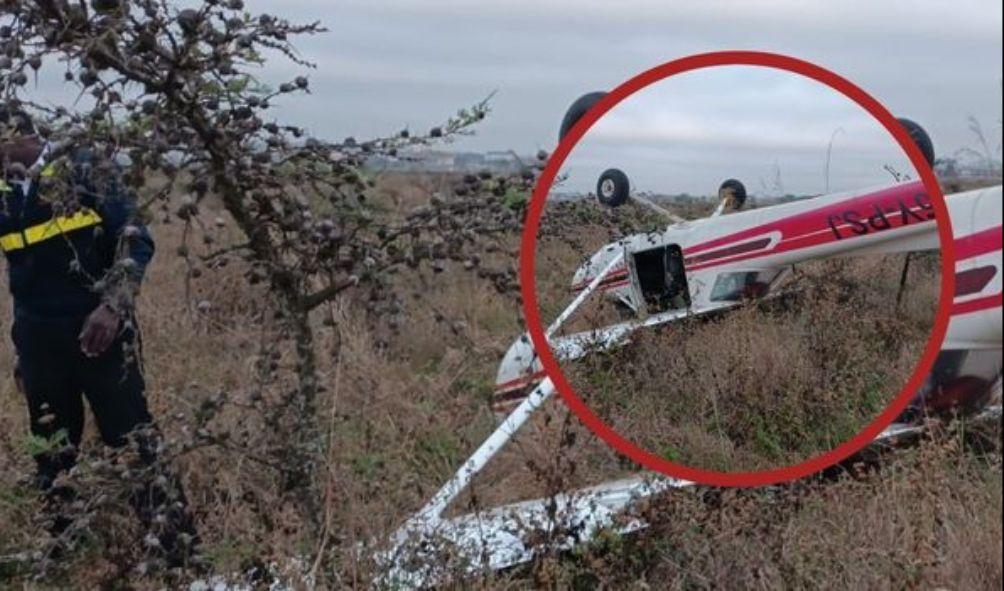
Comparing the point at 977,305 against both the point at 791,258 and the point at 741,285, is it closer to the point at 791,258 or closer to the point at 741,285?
the point at 791,258

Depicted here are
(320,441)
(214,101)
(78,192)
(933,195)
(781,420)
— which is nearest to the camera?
(933,195)

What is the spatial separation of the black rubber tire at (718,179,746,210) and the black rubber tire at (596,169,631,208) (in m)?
0.19

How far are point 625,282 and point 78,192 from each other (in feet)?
4.29

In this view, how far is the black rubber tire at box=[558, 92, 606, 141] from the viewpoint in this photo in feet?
7.33

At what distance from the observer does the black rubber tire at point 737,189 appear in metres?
2.00

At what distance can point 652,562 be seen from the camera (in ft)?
13.5

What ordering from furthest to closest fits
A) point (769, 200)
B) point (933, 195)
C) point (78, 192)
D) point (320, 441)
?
point (320, 441)
point (78, 192)
point (769, 200)
point (933, 195)

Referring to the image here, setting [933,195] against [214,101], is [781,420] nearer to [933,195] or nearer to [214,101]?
[933,195]

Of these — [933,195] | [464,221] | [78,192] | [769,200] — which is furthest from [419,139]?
[933,195]

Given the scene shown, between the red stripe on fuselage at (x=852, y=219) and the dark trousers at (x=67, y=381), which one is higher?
the red stripe on fuselage at (x=852, y=219)
